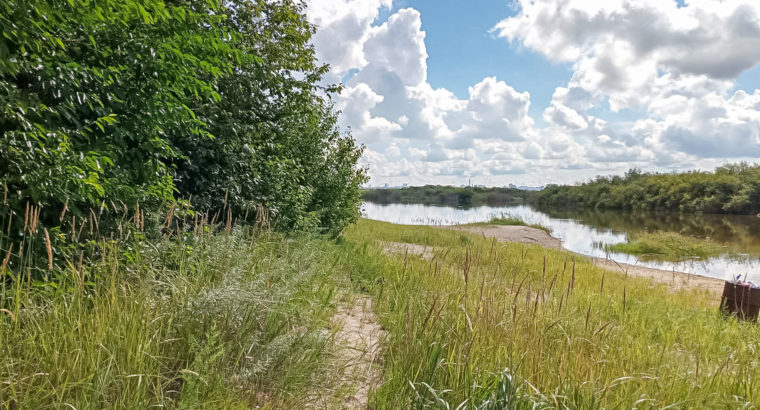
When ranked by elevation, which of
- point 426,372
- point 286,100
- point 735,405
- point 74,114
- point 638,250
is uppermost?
point 286,100

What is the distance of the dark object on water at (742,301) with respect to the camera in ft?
21.4

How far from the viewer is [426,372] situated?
9.39ft

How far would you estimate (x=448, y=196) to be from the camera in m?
158

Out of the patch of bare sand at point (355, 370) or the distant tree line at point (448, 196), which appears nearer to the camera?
the patch of bare sand at point (355, 370)

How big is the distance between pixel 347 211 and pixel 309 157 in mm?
3347

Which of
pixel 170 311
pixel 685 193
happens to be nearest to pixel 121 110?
pixel 170 311

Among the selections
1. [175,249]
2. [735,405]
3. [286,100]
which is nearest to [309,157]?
[286,100]

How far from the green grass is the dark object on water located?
15.2 m

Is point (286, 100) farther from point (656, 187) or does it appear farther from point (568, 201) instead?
point (568, 201)

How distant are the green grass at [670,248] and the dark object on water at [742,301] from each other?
15.2 meters

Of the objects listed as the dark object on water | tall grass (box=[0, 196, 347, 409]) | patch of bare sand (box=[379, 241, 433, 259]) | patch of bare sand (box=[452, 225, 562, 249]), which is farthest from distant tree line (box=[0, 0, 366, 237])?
patch of bare sand (box=[452, 225, 562, 249])

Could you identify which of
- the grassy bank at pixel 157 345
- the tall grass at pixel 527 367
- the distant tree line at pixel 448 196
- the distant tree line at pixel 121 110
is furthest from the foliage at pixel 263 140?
the distant tree line at pixel 448 196

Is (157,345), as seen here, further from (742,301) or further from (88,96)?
(742,301)

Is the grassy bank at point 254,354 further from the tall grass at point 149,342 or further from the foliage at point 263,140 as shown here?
the foliage at point 263,140
